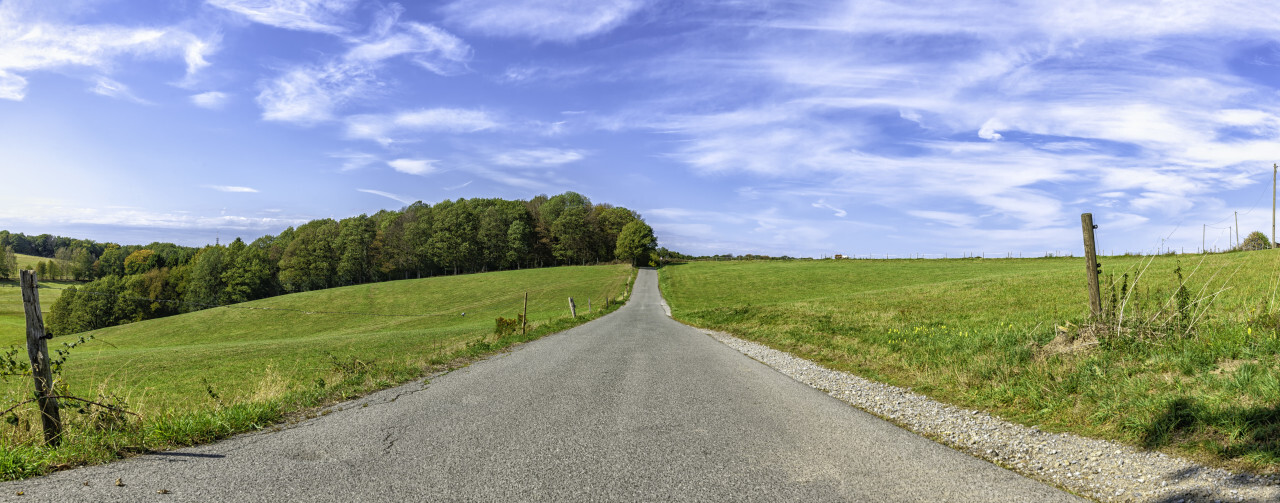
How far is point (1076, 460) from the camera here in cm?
633

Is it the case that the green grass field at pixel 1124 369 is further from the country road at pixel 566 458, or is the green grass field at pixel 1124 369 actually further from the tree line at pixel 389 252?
the tree line at pixel 389 252

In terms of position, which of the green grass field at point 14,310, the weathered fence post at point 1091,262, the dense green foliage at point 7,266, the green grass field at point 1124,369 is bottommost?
the green grass field at point 14,310

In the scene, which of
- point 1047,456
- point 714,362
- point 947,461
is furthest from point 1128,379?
point 714,362

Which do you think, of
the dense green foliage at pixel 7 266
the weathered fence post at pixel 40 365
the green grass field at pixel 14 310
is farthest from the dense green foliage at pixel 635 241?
the dense green foliage at pixel 7 266

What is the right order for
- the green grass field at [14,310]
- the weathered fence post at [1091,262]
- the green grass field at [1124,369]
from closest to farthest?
the green grass field at [1124,369] → the weathered fence post at [1091,262] → the green grass field at [14,310]

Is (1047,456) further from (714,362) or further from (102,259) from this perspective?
(102,259)

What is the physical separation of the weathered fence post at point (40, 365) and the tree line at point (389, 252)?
94.6m

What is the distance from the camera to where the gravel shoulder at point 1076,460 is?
5.29 meters

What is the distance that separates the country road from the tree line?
92850mm

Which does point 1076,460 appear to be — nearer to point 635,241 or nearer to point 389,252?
point 635,241

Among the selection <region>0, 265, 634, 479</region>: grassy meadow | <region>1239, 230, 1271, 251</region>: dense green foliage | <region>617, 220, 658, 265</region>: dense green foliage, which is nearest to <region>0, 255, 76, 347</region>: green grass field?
<region>0, 265, 634, 479</region>: grassy meadow

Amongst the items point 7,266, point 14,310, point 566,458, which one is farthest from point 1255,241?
point 7,266

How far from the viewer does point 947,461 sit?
6.37m

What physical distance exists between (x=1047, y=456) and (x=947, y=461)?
4.02ft
